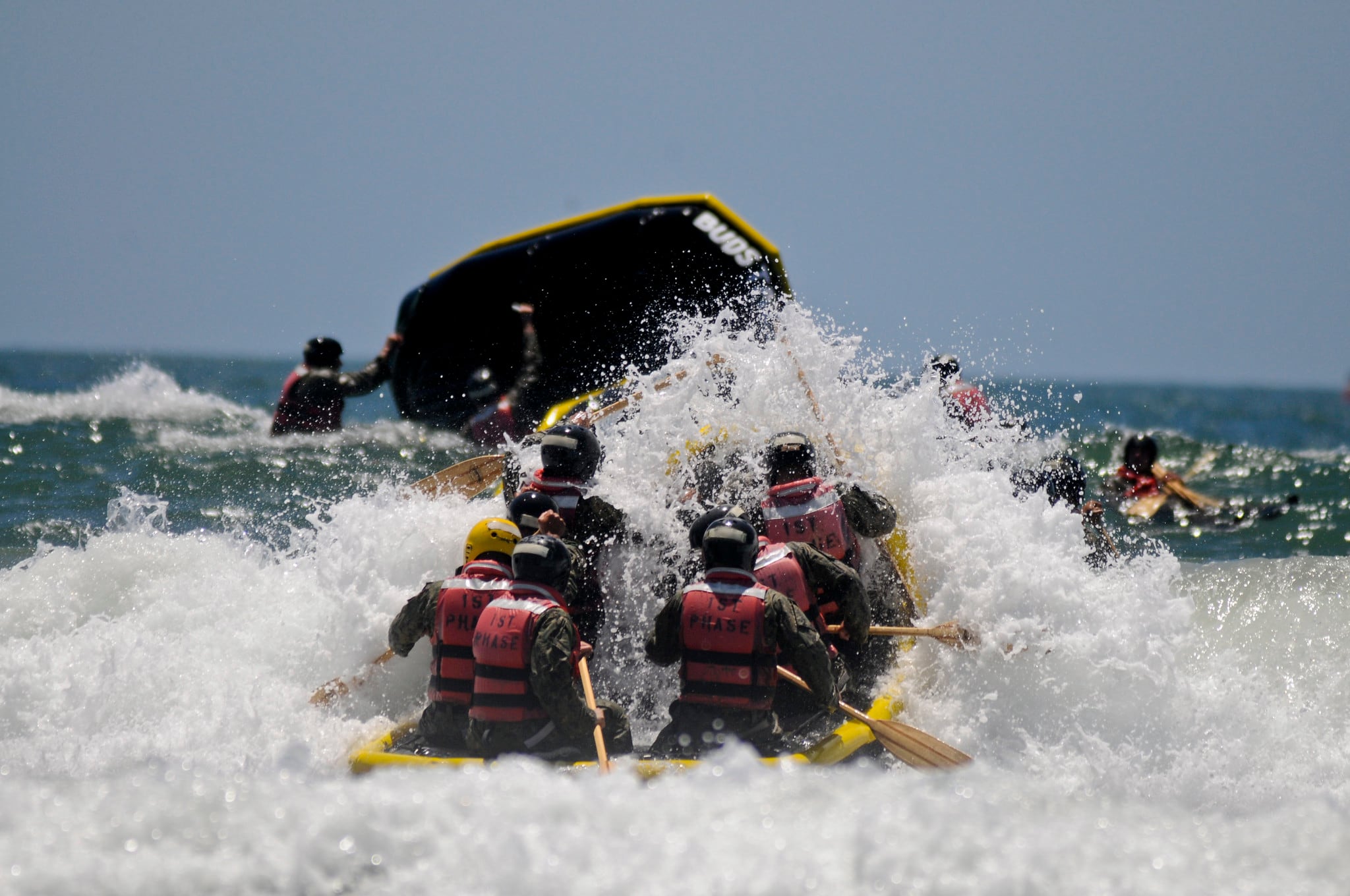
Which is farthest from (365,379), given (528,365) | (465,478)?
(465,478)

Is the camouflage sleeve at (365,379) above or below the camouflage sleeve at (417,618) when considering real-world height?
above

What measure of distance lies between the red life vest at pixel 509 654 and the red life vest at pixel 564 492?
119 centimetres

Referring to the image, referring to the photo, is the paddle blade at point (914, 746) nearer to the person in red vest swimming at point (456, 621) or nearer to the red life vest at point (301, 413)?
the person in red vest swimming at point (456, 621)

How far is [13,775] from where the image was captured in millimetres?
5039

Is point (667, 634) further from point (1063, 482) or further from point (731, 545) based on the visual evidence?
point (1063, 482)

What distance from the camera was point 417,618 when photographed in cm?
504

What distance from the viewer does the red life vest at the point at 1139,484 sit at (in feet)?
38.5

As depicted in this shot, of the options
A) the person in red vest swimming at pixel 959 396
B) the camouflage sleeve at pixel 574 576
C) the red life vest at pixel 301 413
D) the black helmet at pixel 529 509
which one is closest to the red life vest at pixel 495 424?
the red life vest at pixel 301 413

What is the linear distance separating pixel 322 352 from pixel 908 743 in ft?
27.7

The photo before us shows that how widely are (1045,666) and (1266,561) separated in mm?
4105

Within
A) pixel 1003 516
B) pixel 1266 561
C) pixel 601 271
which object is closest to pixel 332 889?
pixel 1003 516

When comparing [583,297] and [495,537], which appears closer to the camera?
[495,537]

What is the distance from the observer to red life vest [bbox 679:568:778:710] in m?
4.50

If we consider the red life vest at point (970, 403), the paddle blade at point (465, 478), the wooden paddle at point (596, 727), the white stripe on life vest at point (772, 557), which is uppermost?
the red life vest at point (970, 403)
